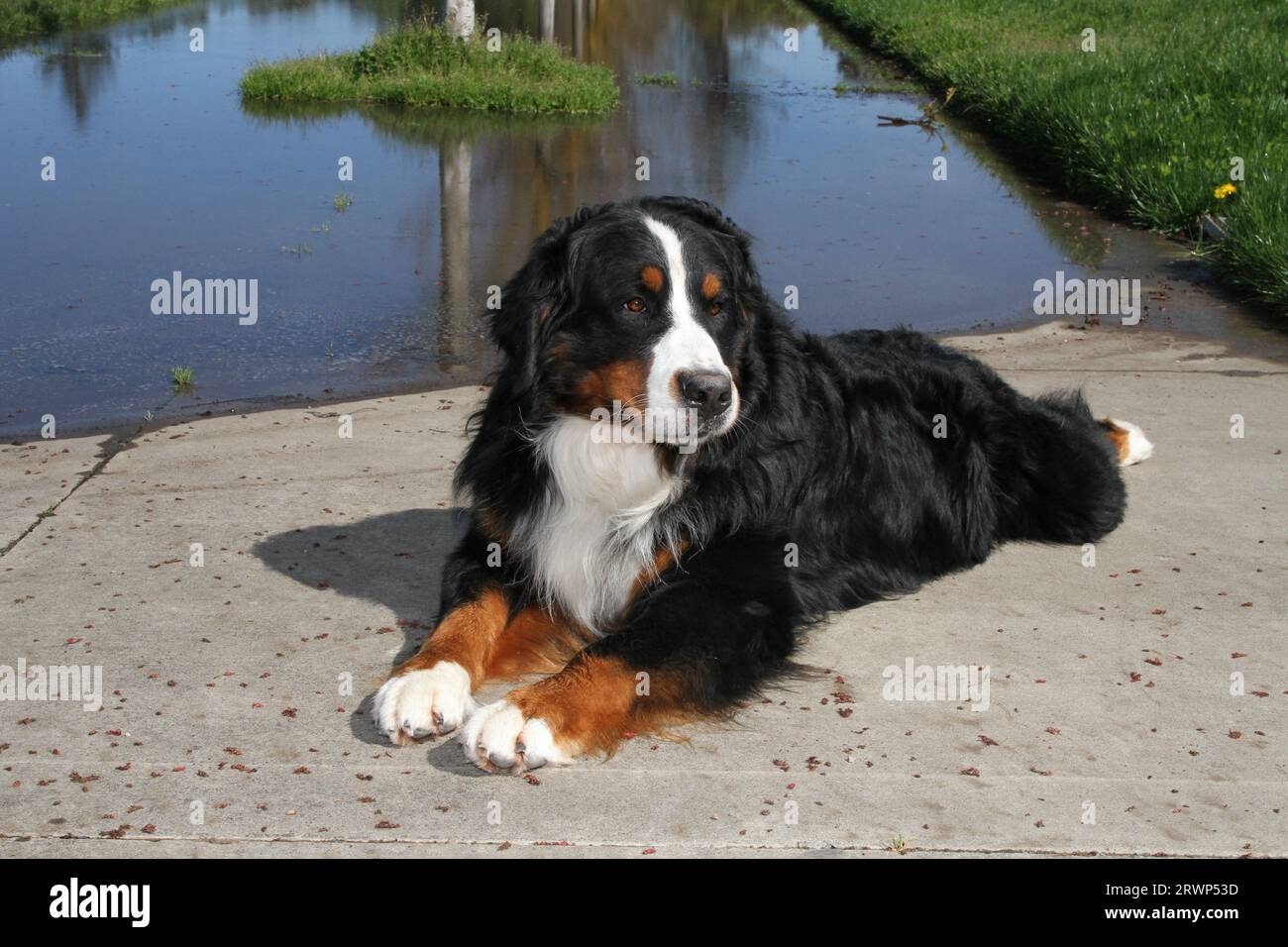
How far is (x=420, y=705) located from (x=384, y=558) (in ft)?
5.35

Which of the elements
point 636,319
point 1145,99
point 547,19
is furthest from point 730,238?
point 547,19

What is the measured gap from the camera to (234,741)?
4.35m

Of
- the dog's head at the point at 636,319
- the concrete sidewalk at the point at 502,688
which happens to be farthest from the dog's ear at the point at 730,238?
the concrete sidewalk at the point at 502,688

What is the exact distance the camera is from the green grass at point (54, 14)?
2544 centimetres

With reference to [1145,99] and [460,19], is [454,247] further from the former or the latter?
[460,19]

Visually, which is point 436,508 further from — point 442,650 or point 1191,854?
point 1191,854

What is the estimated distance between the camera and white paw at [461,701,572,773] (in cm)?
414

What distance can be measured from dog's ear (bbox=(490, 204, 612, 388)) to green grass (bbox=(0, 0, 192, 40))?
2351cm

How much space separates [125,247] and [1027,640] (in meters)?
8.64

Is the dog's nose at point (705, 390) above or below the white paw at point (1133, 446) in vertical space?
above

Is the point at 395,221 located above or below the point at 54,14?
below

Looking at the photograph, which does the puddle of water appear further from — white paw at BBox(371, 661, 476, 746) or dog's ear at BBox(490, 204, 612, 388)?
white paw at BBox(371, 661, 476, 746)

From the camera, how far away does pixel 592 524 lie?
5043 mm

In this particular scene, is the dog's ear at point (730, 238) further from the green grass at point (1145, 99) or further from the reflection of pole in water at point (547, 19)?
the reflection of pole in water at point (547, 19)
